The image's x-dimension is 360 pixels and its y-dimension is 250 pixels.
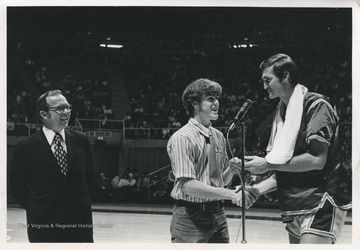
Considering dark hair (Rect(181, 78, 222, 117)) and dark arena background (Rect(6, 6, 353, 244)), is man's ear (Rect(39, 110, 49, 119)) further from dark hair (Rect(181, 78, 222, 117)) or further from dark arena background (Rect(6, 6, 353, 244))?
dark hair (Rect(181, 78, 222, 117))

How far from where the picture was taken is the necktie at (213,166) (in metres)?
2.05

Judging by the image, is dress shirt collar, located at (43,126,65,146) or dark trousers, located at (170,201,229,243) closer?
dark trousers, located at (170,201,229,243)

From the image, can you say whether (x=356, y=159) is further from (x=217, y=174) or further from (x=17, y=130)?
(x=17, y=130)

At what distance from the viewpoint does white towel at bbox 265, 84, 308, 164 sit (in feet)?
6.70

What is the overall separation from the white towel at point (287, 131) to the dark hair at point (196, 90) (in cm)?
29

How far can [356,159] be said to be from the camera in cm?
209

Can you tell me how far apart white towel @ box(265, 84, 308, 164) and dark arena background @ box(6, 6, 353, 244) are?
1.3 inches

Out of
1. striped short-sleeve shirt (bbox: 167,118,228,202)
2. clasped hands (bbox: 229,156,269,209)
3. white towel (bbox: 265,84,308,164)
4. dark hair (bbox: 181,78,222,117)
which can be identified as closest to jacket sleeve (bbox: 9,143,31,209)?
striped short-sleeve shirt (bbox: 167,118,228,202)

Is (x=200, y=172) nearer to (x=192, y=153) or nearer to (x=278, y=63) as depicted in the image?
(x=192, y=153)

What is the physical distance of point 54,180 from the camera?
6.93 ft

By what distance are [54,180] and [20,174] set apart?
0.16 m

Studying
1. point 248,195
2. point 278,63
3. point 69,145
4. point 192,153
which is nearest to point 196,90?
point 192,153

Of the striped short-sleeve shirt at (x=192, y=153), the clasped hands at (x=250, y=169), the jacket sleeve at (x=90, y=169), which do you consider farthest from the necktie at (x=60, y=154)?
the clasped hands at (x=250, y=169)

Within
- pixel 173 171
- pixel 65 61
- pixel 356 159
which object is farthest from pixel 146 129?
pixel 356 159
